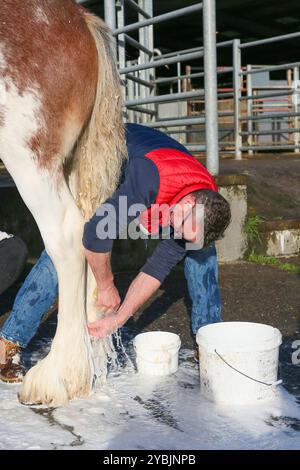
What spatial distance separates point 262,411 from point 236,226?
7.78ft

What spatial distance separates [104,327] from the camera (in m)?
2.22

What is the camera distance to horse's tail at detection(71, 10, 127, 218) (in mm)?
2160

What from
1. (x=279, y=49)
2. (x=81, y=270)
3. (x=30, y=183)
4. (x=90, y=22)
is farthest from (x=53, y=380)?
(x=279, y=49)

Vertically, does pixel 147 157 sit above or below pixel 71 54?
below

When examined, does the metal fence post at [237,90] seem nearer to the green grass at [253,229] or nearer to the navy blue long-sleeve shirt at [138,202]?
the green grass at [253,229]

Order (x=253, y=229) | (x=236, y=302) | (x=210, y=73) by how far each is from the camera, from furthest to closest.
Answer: (x=253, y=229) → (x=210, y=73) → (x=236, y=302)

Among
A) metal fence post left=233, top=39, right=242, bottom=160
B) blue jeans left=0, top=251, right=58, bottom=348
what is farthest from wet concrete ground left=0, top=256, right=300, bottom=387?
metal fence post left=233, top=39, right=242, bottom=160

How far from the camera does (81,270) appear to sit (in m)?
2.13

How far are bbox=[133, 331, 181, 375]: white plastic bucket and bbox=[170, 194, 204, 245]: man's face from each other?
437 millimetres

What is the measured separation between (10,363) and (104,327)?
38 centimetres

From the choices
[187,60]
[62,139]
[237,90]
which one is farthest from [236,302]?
[237,90]

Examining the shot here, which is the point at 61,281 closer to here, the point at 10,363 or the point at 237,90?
the point at 10,363

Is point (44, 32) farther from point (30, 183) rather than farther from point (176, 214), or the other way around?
point (176, 214)

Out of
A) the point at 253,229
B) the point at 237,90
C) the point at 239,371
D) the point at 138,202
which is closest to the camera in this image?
the point at 239,371
